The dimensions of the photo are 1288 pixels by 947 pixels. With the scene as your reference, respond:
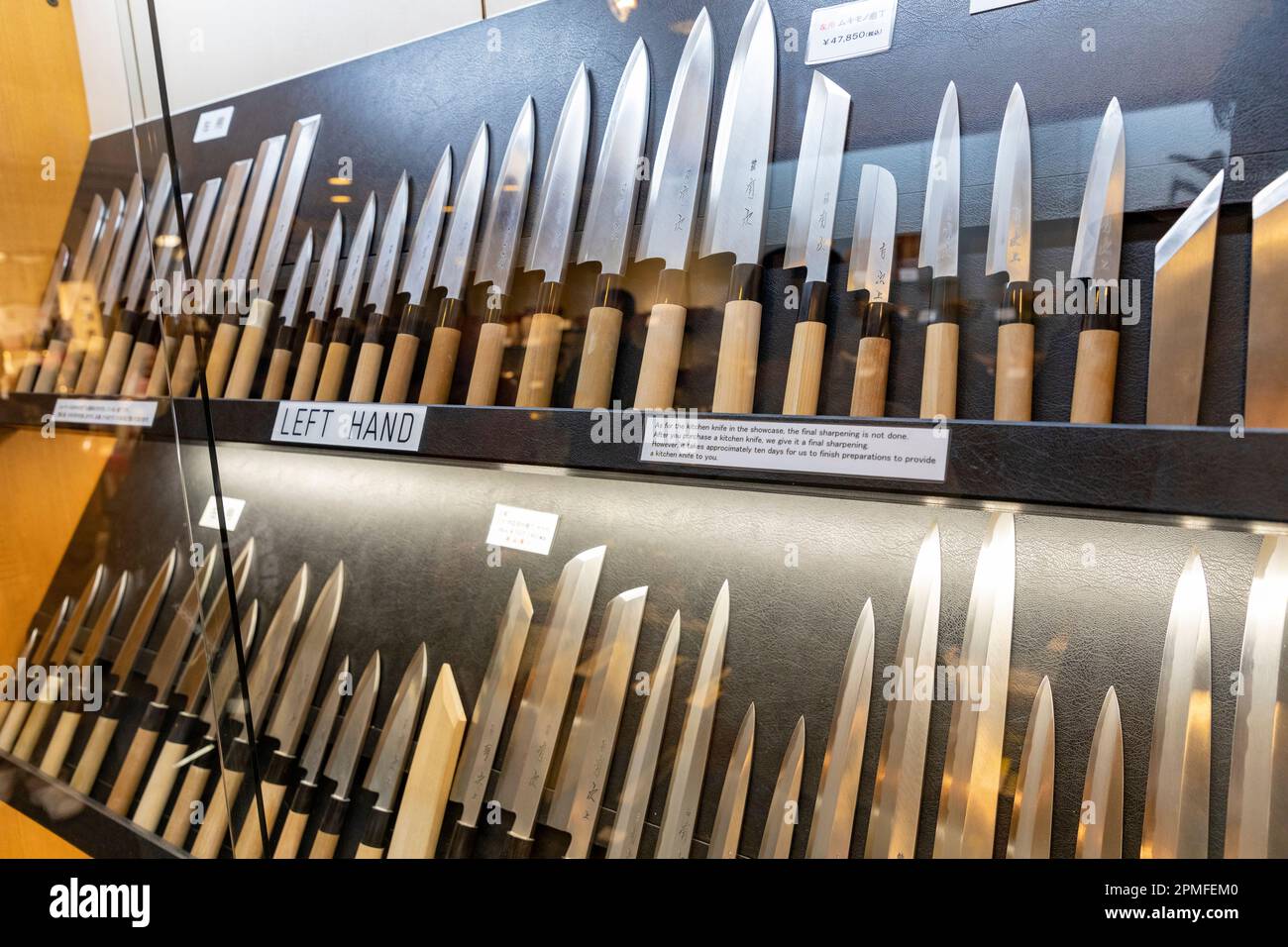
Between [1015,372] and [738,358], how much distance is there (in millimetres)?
229

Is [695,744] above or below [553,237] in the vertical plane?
below

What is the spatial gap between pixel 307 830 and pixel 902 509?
30.5 inches

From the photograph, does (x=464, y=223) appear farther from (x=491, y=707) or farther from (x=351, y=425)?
(x=491, y=707)

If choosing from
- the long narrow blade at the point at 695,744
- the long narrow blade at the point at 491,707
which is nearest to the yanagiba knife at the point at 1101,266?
the long narrow blade at the point at 695,744

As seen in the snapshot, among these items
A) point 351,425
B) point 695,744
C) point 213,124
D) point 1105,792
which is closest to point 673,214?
point 351,425

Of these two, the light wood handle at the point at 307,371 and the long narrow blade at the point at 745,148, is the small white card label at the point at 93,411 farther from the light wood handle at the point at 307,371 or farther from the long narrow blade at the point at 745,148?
the long narrow blade at the point at 745,148

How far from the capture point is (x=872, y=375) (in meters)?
0.66

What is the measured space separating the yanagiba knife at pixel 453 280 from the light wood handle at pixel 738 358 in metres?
0.35

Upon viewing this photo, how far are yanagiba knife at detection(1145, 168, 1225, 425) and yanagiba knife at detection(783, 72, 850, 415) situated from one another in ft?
0.83

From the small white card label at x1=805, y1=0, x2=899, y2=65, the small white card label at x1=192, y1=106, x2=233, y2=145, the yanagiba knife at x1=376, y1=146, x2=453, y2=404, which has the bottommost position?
the yanagiba knife at x1=376, y1=146, x2=453, y2=404

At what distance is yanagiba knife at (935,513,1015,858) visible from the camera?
0.64 meters

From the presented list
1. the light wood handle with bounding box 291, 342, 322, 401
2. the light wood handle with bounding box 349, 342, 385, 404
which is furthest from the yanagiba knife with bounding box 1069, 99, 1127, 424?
the light wood handle with bounding box 291, 342, 322, 401

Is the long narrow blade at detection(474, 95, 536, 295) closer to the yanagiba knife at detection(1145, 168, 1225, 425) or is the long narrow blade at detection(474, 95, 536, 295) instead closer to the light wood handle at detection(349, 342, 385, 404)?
the light wood handle at detection(349, 342, 385, 404)

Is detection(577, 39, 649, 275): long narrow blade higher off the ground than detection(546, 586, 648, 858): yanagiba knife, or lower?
higher
